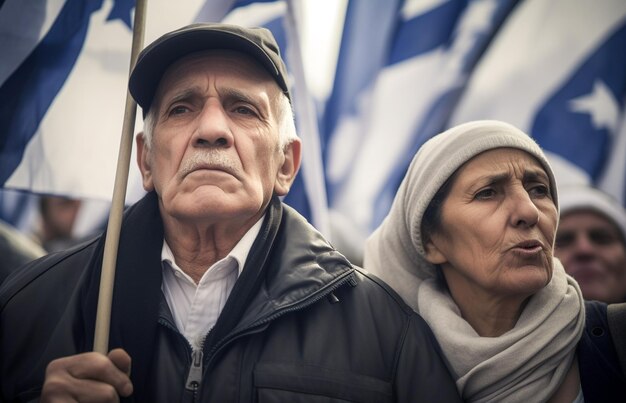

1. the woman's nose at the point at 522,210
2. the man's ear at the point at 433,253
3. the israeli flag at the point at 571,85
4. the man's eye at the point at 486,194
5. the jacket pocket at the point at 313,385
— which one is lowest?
the jacket pocket at the point at 313,385

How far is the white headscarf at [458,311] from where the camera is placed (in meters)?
2.51

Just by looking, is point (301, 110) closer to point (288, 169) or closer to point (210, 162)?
point (288, 169)

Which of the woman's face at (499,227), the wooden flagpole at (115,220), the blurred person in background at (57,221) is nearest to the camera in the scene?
the wooden flagpole at (115,220)

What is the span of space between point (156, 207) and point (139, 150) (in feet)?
1.16

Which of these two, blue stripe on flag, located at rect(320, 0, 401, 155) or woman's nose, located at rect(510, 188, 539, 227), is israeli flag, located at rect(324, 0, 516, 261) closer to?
blue stripe on flag, located at rect(320, 0, 401, 155)

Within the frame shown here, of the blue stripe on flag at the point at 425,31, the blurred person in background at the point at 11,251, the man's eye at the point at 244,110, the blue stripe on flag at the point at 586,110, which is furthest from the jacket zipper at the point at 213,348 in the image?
the blue stripe on flag at the point at 586,110

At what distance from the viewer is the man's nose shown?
99.5 inches

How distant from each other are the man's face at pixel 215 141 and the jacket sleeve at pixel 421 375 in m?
0.81

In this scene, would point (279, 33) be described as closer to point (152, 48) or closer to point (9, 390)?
point (152, 48)

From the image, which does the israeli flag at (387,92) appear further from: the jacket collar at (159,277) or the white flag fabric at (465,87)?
the jacket collar at (159,277)

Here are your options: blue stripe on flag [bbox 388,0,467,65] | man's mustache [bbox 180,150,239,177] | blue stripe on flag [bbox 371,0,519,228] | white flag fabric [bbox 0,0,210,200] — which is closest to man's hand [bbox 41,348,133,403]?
man's mustache [bbox 180,150,239,177]

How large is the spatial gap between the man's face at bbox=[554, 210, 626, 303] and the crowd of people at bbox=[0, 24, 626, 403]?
4.83ft

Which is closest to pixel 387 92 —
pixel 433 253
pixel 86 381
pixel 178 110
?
pixel 433 253

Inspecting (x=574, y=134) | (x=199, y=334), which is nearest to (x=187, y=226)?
(x=199, y=334)
